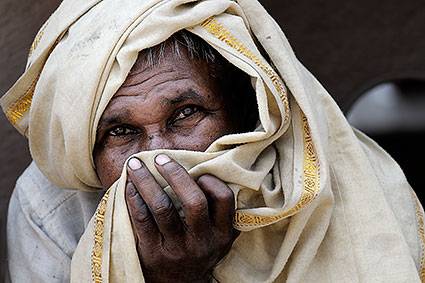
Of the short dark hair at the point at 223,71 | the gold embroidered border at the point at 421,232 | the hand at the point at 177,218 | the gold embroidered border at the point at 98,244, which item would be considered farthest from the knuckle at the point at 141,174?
the gold embroidered border at the point at 421,232

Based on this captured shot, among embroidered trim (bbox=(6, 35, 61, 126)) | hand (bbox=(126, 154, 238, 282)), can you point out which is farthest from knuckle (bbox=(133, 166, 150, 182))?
embroidered trim (bbox=(6, 35, 61, 126))

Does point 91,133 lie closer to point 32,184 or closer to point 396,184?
point 32,184

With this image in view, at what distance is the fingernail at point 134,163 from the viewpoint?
2.01m

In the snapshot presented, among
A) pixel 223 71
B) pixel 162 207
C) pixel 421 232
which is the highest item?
pixel 223 71

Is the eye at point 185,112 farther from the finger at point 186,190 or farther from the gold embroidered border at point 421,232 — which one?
the gold embroidered border at point 421,232

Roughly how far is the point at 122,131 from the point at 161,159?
205mm

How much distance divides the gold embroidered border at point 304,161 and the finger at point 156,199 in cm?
15

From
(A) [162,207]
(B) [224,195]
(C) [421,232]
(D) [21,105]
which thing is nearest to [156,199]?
(A) [162,207]

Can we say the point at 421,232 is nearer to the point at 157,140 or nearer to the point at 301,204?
the point at 301,204

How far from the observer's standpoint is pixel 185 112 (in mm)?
2170

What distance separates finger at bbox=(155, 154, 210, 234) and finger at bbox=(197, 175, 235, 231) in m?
0.02

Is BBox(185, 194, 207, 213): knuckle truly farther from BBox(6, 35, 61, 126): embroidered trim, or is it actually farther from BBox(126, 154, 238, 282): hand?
BBox(6, 35, 61, 126): embroidered trim

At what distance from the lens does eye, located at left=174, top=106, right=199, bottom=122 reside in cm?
217

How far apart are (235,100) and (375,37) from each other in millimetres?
1535
